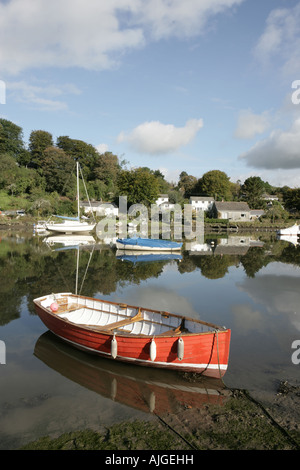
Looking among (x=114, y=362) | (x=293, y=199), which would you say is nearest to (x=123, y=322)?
(x=114, y=362)

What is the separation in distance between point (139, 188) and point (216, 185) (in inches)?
1527

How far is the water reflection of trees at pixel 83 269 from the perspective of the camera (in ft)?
58.4

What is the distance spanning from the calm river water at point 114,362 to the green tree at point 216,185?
77.3 m

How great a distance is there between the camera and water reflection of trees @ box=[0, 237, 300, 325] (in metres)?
17.8

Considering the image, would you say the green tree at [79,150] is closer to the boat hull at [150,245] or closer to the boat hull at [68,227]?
the boat hull at [68,227]

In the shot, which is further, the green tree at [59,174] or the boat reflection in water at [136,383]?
the green tree at [59,174]

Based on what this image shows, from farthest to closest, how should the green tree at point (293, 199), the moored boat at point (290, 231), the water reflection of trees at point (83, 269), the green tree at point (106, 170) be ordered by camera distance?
the green tree at point (106, 170)
the green tree at point (293, 199)
the moored boat at point (290, 231)
the water reflection of trees at point (83, 269)

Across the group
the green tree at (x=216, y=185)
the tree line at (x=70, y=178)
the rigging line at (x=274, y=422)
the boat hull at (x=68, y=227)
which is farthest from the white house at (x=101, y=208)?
the rigging line at (x=274, y=422)

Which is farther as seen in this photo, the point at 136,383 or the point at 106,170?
the point at 106,170

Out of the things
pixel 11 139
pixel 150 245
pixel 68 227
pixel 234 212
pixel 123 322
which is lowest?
pixel 123 322

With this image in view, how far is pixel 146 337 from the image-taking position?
345 inches

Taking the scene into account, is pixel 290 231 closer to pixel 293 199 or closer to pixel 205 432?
pixel 293 199

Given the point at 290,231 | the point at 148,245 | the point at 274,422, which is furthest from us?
the point at 290,231
